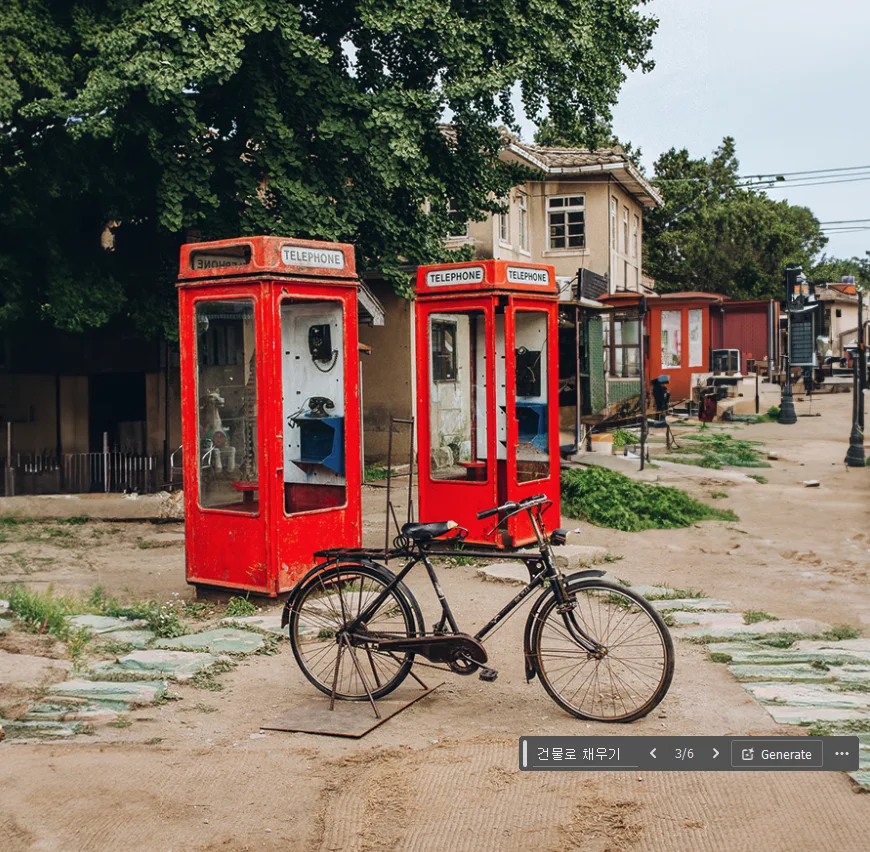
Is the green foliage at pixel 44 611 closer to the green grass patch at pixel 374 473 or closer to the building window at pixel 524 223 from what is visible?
the green grass patch at pixel 374 473

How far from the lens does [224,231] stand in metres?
15.7

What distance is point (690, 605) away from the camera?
27.8ft

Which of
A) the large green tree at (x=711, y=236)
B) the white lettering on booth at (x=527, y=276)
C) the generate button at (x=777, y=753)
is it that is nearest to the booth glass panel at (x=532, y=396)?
the white lettering on booth at (x=527, y=276)

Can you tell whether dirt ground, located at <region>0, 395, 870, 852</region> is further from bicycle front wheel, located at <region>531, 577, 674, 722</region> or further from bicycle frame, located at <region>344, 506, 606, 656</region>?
bicycle frame, located at <region>344, 506, 606, 656</region>

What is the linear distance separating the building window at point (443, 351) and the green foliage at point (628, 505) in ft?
9.67

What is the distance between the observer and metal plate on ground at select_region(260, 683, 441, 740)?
5.58 metres

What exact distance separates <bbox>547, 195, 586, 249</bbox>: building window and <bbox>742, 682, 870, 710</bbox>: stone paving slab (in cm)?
2423

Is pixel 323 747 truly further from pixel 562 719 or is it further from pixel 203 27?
pixel 203 27

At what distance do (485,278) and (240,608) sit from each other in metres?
3.99

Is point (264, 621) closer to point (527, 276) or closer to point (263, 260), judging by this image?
point (263, 260)

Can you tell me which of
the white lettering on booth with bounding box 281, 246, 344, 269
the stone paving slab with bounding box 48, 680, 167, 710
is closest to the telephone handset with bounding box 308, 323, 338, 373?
the white lettering on booth with bounding box 281, 246, 344, 269

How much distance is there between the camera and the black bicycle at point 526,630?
5605 millimetres

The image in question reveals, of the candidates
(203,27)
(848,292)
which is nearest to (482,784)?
(203,27)

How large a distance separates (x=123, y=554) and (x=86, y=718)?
615 centimetres
